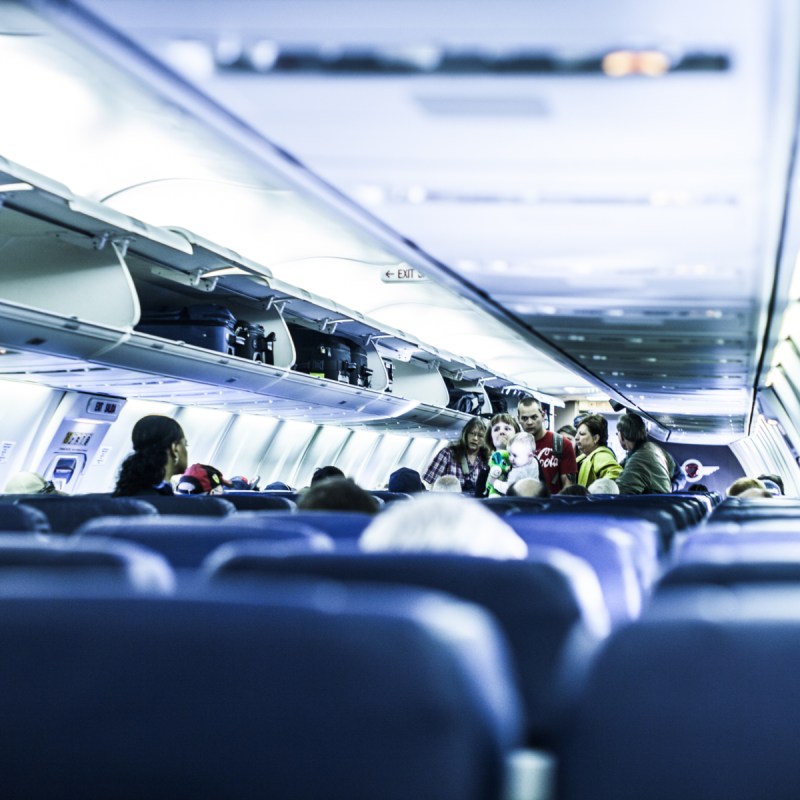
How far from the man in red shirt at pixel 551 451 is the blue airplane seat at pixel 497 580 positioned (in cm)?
996

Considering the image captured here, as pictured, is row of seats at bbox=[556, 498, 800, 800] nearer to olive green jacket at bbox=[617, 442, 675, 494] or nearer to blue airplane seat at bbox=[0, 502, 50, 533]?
blue airplane seat at bbox=[0, 502, 50, 533]

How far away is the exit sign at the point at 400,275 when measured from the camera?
20.5 meters

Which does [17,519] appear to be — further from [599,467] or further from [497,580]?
[599,467]

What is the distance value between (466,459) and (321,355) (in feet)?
13.1

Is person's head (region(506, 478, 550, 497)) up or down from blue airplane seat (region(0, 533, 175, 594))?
down

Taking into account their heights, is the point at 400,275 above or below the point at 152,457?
above

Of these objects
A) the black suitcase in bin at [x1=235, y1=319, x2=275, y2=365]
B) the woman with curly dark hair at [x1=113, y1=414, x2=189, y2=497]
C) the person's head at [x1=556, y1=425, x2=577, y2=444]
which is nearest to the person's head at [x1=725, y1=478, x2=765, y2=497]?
the person's head at [x1=556, y1=425, x2=577, y2=444]

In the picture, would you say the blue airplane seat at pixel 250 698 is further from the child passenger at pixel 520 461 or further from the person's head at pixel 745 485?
the person's head at pixel 745 485

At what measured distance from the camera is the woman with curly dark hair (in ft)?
24.8

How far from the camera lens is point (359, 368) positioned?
1731 centimetres

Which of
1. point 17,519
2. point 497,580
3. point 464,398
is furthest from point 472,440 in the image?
point 464,398

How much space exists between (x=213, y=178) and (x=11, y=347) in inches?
260

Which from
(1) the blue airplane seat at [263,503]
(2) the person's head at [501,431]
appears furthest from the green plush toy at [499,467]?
(1) the blue airplane seat at [263,503]

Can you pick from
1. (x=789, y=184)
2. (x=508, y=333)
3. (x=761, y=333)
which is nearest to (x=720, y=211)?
(x=789, y=184)
